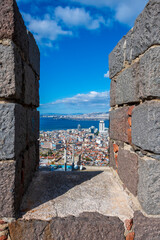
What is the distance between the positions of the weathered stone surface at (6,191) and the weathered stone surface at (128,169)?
46.0 inches

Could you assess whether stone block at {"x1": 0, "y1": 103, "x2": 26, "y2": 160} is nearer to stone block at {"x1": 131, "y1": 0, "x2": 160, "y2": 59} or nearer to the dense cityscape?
stone block at {"x1": 131, "y1": 0, "x2": 160, "y2": 59}

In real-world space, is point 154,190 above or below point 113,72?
below

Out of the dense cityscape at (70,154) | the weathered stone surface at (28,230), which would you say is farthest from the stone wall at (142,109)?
the dense cityscape at (70,154)

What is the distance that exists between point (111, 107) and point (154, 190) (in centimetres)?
152

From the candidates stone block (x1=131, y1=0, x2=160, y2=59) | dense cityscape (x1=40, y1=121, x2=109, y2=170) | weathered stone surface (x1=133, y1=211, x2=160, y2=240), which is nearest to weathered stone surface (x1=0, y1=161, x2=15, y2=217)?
weathered stone surface (x1=133, y1=211, x2=160, y2=240)

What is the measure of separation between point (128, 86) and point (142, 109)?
0.46 metres

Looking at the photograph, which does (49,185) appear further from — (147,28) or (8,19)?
(147,28)

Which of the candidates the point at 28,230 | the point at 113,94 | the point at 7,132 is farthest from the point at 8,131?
the point at 113,94

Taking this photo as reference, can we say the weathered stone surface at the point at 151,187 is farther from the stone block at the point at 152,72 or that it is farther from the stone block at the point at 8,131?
the stone block at the point at 8,131

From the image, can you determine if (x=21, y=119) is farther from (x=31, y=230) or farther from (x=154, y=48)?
(x=154, y=48)

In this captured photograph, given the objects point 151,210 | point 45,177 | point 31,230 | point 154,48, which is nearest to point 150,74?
point 154,48

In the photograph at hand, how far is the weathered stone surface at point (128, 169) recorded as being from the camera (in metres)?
1.82

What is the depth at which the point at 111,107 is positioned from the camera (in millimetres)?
2820

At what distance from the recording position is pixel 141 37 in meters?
1.65
